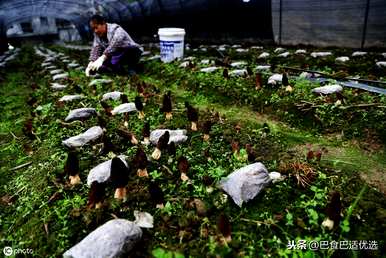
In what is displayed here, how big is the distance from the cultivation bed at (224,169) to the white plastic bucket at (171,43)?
2827 millimetres

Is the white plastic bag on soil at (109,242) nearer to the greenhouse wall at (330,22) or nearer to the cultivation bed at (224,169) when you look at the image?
the cultivation bed at (224,169)

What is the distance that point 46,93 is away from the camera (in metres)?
5.88

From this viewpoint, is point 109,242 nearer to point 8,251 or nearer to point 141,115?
point 8,251

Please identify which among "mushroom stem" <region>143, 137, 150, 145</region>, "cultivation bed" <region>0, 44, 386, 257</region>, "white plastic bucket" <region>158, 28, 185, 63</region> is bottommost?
"cultivation bed" <region>0, 44, 386, 257</region>

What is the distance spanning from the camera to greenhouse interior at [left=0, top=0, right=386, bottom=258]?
1903mm

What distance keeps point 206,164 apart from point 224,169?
19 cm

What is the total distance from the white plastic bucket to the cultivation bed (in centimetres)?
283

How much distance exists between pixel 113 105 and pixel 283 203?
9.97ft

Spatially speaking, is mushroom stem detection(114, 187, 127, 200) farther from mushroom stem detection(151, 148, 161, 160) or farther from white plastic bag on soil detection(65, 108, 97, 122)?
white plastic bag on soil detection(65, 108, 97, 122)

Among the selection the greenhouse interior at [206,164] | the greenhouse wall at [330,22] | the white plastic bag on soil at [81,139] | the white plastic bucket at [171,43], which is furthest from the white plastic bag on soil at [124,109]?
the greenhouse wall at [330,22]

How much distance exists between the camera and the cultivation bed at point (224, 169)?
76.4 inches

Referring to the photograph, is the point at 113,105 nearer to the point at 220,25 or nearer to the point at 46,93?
the point at 46,93

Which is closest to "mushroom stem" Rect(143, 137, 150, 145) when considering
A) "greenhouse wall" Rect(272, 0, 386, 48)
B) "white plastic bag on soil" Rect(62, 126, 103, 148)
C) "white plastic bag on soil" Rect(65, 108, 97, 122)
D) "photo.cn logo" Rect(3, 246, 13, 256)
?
"white plastic bag on soil" Rect(62, 126, 103, 148)

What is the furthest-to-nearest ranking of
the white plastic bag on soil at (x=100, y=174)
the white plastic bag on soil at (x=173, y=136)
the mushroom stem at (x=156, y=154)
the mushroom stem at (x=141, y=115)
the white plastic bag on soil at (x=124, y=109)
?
the white plastic bag on soil at (x=124, y=109) < the mushroom stem at (x=141, y=115) < the white plastic bag on soil at (x=173, y=136) < the mushroom stem at (x=156, y=154) < the white plastic bag on soil at (x=100, y=174)
